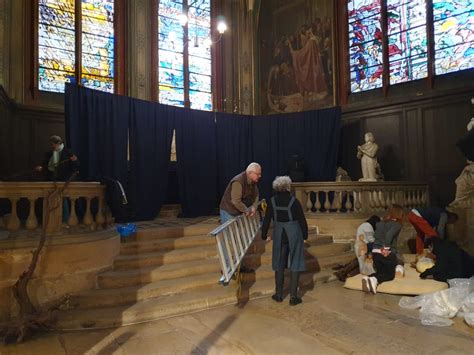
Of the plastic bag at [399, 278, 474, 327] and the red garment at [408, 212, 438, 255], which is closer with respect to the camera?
the plastic bag at [399, 278, 474, 327]

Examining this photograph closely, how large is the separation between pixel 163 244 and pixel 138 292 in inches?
45.7

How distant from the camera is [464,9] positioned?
839 centimetres

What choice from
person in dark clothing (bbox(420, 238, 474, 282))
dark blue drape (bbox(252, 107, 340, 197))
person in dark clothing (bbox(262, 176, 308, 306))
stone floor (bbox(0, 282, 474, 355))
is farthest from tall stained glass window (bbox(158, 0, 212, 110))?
person in dark clothing (bbox(420, 238, 474, 282))

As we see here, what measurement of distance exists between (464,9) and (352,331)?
26.7 ft

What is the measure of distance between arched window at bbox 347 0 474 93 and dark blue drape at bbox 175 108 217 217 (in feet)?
14.2

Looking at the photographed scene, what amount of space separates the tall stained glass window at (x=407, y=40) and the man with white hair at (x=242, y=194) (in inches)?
253

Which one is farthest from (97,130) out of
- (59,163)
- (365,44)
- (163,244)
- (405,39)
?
(405,39)

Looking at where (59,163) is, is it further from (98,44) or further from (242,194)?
(98,44)

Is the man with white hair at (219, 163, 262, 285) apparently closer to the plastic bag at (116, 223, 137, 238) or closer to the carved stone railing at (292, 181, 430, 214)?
the plastic bag at (116, 223, 137, 238)

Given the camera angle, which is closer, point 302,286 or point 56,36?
point 302,286

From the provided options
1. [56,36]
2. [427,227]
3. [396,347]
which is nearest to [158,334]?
[396,347]

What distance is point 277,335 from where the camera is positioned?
3.43 meters

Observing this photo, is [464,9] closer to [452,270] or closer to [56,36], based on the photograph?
[452,270]

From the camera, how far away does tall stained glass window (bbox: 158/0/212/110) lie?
10.4m
